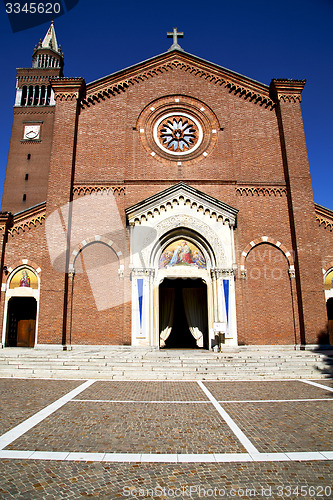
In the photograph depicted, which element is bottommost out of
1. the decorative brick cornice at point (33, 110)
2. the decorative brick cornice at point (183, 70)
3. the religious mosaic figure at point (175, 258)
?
the religious mosaic figure at point (175, 258)

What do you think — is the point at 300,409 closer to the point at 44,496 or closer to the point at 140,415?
the point at 140,415

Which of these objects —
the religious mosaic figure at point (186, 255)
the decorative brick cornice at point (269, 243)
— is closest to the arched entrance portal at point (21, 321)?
the religious mosaic figure at point (186, 255)

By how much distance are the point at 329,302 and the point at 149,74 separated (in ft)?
54.9

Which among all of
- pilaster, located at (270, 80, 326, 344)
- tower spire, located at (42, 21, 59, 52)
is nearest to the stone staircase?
pilaster, located at (270, 80, 326, 344)

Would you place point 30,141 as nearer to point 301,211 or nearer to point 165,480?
point 301,211

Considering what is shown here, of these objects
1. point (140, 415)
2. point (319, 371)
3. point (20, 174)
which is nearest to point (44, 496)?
point (140, 415)

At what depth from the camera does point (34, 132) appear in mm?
30109

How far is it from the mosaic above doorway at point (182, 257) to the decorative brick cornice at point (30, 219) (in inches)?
261

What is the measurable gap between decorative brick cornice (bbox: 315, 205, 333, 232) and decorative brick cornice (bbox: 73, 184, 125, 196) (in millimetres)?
10322

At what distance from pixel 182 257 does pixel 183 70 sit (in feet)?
37.9

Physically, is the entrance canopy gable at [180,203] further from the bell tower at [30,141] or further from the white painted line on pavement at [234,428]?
the bell tower at [30,141]

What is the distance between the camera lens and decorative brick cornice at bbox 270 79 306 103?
1827 centimetres

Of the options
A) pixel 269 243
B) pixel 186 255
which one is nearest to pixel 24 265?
pixel 186 255

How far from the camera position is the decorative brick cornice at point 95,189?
56.7 feet
